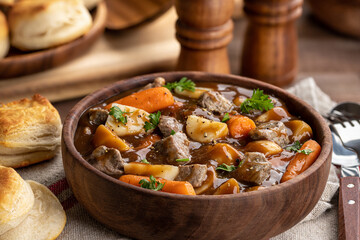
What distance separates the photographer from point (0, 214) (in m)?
2.79

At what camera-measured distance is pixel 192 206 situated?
8.71 ft

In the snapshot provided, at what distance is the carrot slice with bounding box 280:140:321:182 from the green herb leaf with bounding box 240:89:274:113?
1.51ft

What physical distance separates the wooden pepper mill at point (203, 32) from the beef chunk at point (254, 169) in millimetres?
1894

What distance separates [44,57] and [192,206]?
101 inches

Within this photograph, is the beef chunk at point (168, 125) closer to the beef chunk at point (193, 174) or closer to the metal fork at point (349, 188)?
the beef chunk at point (193, 174)

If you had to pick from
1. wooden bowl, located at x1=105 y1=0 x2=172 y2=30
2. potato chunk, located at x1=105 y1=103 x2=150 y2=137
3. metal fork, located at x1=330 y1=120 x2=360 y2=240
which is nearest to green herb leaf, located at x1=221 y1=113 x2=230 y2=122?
potato chunk, located at x1=105 y1=103 x2=150 y2=137

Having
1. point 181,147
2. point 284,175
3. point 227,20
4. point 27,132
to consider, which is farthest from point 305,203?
point 227,20

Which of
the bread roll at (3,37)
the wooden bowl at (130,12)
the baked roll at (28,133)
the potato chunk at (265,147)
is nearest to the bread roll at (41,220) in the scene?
the baked roll at (28,133)

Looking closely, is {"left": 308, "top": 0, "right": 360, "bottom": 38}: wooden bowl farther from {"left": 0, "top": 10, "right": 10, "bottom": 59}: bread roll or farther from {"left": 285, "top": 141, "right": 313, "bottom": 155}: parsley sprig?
{"left": 0, "top": 10, "right": 10, "bottom": 59}: bread roll

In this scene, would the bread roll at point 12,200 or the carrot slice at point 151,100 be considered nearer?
the bread roll at point 12,200

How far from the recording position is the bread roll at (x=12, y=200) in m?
2.81

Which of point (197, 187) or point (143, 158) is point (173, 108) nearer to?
point (143, 158)

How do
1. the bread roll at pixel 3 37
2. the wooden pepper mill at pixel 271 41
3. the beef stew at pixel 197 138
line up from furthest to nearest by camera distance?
1. the wooden pepper mill at pixel 271 41
2. the bread roll at pixel 3 37
3. the beef stew at pixel 197 138

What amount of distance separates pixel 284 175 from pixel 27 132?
1.78m
